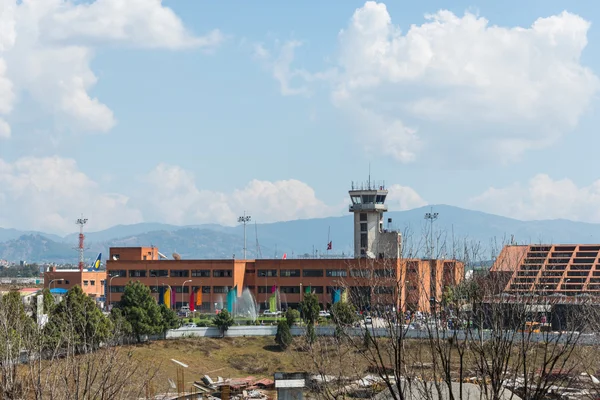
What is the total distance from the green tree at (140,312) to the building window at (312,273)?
3581 centimetres

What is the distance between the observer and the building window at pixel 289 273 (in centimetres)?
11750

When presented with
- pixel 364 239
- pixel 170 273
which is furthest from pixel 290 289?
pixel 170 273

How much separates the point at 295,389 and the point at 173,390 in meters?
24.7

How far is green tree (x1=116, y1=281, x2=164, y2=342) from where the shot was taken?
8144 centimetres

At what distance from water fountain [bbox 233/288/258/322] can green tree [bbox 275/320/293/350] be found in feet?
70.7

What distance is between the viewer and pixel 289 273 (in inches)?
4651

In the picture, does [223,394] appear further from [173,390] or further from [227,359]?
[227,359]

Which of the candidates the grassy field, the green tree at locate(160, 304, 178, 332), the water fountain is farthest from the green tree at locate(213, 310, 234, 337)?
the water fountain

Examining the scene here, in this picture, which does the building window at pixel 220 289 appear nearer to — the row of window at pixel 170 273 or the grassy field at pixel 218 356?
the row of window at pixel 170 273

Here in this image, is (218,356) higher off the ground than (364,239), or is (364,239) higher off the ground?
(364,239)

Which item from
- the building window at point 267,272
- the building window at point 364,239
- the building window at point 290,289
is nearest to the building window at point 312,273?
the building window at point 290,289

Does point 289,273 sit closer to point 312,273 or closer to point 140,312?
point 312,273

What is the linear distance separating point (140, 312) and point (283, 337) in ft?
49.3

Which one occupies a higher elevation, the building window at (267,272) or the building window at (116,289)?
the building window at (267,272)
